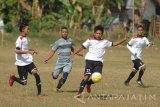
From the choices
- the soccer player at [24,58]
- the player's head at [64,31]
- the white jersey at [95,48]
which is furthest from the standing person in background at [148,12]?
the white jersey at [95,48]

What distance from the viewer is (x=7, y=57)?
32906 millimetres

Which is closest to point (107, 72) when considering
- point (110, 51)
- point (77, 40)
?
point (110, 51)

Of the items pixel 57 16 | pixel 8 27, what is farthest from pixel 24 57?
pixel 57 16

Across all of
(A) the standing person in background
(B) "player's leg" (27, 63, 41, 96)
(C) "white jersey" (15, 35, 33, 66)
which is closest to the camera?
(B) "player's leg" (27, 63, 41, 96)

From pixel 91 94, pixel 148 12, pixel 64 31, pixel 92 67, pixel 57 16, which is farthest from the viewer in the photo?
pixel 148 12

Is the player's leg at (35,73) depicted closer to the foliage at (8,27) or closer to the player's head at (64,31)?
the player's head at (64,31)

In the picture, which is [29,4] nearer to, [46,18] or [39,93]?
[46,18]

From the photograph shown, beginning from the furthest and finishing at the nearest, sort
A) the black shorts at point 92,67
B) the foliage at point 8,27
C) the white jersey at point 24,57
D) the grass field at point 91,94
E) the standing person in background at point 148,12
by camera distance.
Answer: the standing person in background at point 148,12 → the foliage at point 8,27 → the white jersey at point 24,57 → the black shorts at point 92,67 → the grass field at point 91,94

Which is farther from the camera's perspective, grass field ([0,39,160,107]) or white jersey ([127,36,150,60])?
white jersey ([127,36,150,60])

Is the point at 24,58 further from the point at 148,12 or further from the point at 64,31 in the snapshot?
the point at 148,12

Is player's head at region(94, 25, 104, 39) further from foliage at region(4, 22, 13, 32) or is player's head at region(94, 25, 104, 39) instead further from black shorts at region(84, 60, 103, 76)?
foliage at region(4, 22, 13, 32)

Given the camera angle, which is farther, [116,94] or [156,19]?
[156,19]

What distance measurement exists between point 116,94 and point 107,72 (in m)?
8.65

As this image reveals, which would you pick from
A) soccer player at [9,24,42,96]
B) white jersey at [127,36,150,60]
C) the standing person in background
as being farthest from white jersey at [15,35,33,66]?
the standing person in background
